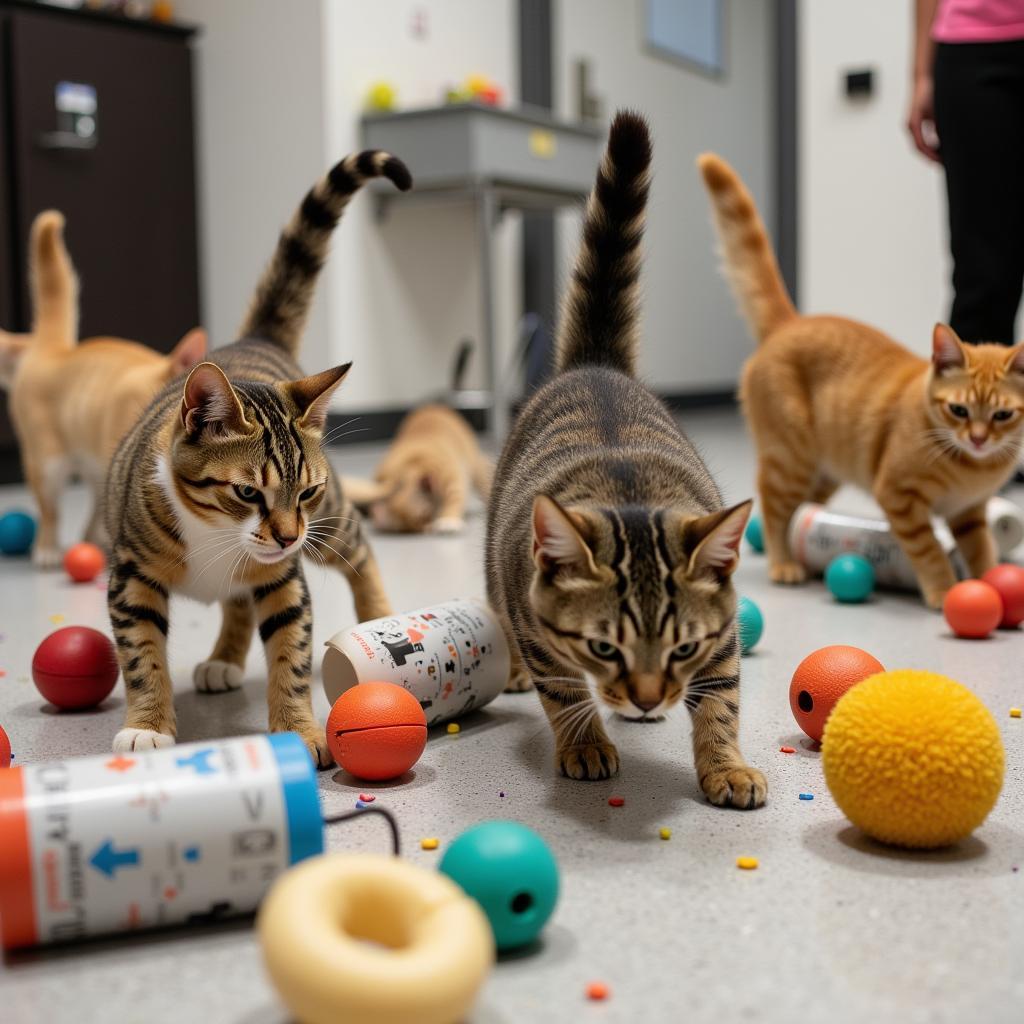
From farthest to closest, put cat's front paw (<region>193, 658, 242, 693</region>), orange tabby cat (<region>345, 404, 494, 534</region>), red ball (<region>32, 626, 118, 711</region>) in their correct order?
orange tabby cat (<region>345, 404, 494, 534</region>) → cat's front paw (<region>193, 658, 242, 693</region>) → red ball (<region>32, 626, 118, 711</region>)

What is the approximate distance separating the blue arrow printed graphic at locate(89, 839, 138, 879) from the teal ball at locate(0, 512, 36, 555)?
10.2 ft

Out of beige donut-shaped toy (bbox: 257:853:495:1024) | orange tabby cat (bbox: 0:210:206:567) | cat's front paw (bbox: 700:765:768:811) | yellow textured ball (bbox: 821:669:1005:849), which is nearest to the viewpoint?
beige donut-shaped toy (bbox: 257:853:495:1024)

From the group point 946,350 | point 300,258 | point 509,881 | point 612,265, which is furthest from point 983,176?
point 509,881

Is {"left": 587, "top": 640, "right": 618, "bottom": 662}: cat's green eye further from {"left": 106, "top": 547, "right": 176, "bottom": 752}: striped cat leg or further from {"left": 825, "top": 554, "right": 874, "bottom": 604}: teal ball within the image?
{"left": 825, "top": 554, "right": 874, "bottom": 604}: teal ball

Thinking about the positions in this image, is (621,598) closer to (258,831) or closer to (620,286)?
(258,831)

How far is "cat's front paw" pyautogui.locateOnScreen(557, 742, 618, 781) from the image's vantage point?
182 centimetres

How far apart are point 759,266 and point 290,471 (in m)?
2.22

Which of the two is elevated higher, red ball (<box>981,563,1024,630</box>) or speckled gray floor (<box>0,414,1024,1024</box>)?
red ball (<box>981,563,1024,630</box>)

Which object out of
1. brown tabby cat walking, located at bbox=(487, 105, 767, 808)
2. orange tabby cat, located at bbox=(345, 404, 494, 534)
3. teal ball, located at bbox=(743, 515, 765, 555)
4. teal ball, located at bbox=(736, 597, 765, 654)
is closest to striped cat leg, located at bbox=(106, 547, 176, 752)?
brown tabby cat walking, located at bbox=(487, 105, 767, 808)

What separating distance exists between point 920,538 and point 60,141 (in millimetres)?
4483

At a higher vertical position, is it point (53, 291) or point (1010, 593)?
point (53, 291)

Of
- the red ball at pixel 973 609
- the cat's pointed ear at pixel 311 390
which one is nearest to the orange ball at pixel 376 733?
the cat's pointed ear at pixel 311 390

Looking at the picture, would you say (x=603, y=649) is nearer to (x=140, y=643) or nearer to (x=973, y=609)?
(x=140, y=643)

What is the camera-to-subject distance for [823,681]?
1.93 metres
